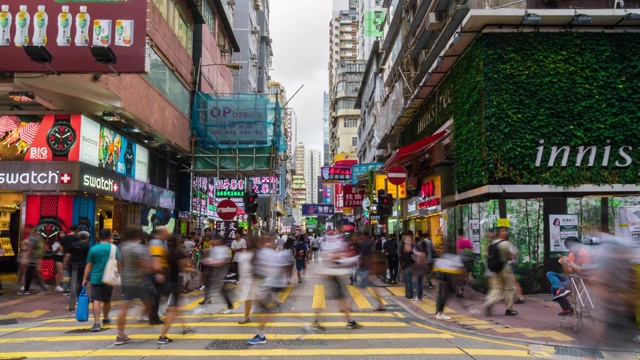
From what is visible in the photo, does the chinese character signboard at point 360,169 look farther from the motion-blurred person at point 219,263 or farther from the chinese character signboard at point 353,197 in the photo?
the motion-blurred person at point 219,263

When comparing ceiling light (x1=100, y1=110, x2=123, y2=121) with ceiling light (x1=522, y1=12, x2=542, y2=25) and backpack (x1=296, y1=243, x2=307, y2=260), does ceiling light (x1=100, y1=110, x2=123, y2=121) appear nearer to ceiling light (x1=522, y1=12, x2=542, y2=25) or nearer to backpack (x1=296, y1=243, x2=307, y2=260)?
backpack (x1=296, y1=243, x2=307, y2=260)

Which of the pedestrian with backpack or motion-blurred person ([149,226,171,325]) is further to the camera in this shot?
the pedestrian with backpack

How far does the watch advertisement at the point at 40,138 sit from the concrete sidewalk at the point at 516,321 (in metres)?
11.3

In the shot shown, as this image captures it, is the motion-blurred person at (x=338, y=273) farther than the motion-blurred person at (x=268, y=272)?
Yes

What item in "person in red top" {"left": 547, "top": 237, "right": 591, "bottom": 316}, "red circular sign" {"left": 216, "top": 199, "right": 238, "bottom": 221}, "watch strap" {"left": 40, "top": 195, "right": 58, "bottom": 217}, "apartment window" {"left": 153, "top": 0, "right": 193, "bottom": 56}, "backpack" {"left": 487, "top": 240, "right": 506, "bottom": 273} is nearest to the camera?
"person in red top" {"left": 547, "top": 237, "right": 591, "bottom": 316}

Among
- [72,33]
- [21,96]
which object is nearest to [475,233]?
[72,33]

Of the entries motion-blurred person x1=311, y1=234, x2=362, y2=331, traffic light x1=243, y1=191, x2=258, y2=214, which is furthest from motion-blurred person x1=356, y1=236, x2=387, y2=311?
traffic light x1=243, y1=191, x2=258, y2=214

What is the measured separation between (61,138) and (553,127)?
1493 cm

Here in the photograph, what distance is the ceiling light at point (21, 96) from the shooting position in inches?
593

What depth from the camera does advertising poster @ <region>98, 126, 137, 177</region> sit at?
1855 cm

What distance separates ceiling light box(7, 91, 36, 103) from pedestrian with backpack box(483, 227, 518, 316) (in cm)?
1341

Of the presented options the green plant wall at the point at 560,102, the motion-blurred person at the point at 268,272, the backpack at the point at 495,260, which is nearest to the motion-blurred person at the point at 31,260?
the motion-blurred person at the point at 268,272

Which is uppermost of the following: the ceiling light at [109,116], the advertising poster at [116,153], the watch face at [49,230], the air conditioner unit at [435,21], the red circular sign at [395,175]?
the air conditioner unit at [435,21]

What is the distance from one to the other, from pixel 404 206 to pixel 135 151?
14483mm
